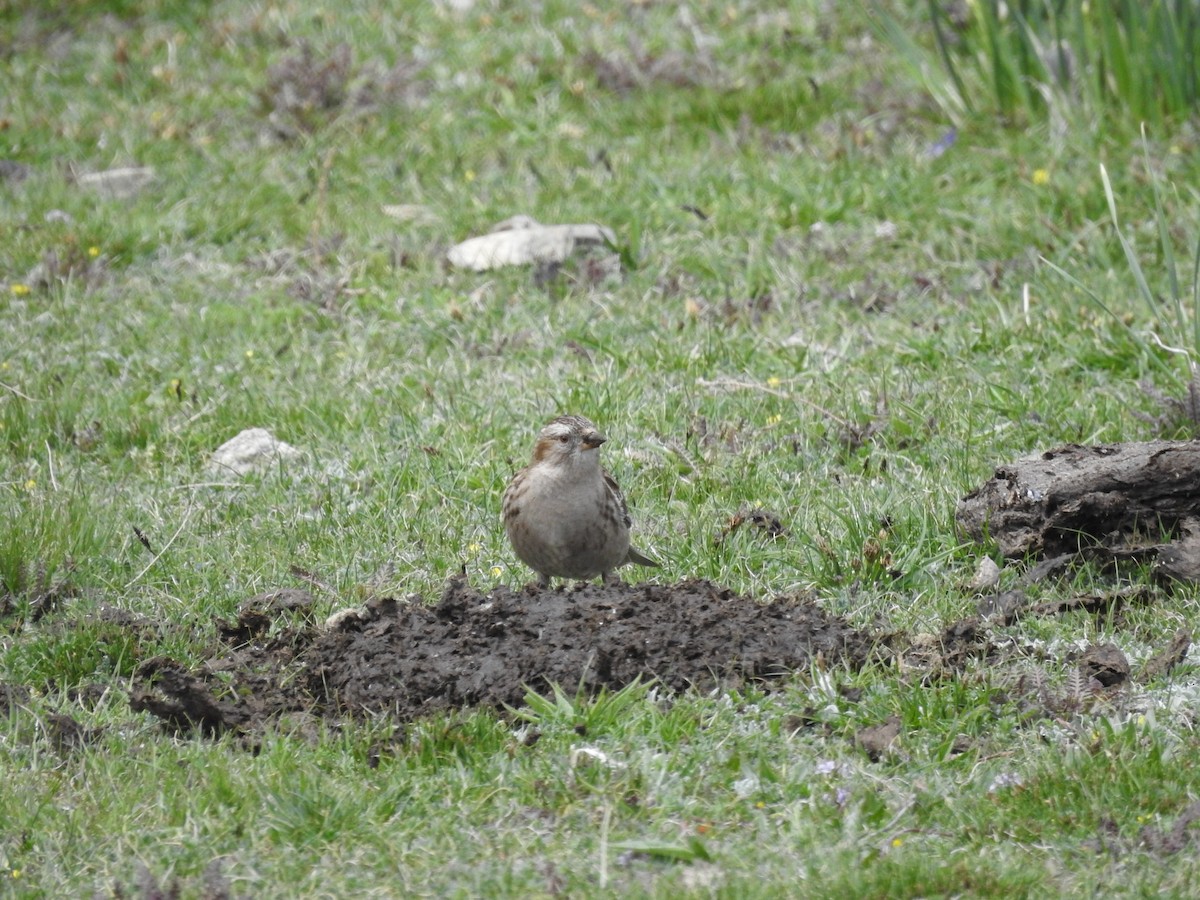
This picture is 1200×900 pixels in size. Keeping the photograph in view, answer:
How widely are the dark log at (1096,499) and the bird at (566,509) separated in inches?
54.8

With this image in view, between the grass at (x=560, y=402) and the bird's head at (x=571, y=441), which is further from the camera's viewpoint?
the bird's head at (x=571, y=441)

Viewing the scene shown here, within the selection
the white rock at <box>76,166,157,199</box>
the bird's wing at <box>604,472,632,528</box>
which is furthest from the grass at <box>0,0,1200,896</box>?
the bird's wing at <box>604,472,632,528</box>

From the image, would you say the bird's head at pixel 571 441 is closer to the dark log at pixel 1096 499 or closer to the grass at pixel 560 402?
the grass at pixel 560 402

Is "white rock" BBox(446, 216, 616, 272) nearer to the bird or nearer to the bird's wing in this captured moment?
the bird's wing

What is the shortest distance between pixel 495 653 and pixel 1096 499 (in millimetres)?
2199

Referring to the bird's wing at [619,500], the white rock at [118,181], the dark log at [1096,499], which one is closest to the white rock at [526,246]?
the white rock at [118,181]

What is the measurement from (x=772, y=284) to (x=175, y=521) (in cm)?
368

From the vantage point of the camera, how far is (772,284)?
28.1 feet

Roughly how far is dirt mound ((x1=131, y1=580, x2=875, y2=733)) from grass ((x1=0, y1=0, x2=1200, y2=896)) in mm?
118

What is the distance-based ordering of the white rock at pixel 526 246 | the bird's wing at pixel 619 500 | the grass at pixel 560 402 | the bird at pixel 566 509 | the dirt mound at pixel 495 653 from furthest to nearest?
the white rock at pixel 526 246, the bird's wing at pixel 619 500, the bird at pixel 566 509, the dirt mound at pixel 495 653, the grass at pixel 560 402

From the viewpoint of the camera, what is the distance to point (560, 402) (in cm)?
723

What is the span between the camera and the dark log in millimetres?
5473

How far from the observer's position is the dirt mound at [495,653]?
474 centimetres

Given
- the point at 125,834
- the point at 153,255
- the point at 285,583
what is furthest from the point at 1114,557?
the point at 153,255
